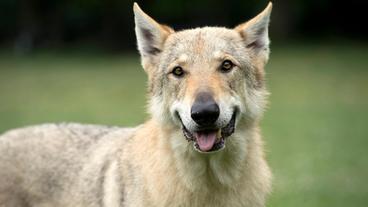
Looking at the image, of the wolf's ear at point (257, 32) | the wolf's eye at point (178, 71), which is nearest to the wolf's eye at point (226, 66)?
the wolf's eye at point (178, 71)

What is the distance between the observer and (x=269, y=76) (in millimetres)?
26125

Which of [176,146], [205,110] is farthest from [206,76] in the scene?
[176,146]

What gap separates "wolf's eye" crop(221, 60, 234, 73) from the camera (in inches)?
243

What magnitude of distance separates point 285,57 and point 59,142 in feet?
86.6

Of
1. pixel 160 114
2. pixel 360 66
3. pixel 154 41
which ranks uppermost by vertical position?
pixel 154 41

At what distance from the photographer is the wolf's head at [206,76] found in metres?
5.75

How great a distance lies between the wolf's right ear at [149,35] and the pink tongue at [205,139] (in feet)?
4.20

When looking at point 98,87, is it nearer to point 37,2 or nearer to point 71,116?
point 71,116

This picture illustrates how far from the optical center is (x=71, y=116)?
1875 centimetres

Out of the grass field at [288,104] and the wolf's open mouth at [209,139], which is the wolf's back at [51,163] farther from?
the wolf's open mouth at [209,139]

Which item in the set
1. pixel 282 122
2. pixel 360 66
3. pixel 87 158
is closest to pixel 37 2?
pixel 360 66

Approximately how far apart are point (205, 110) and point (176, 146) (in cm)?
72

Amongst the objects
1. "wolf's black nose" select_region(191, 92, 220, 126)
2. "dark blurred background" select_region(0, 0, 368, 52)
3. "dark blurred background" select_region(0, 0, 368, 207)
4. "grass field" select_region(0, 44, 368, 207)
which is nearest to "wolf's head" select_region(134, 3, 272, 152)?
"wolf's black nose" select_region(191, 92, 220, 126)

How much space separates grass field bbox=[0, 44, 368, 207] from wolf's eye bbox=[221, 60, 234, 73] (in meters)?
1.37
